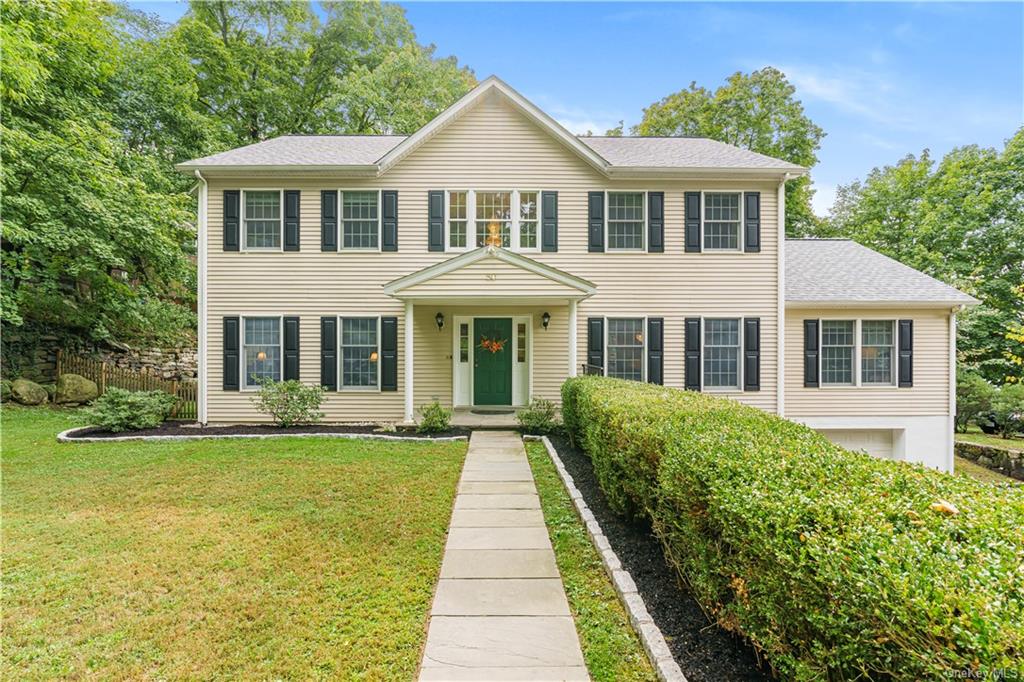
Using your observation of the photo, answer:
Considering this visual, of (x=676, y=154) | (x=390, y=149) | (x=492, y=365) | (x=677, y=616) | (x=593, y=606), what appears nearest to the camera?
(x=677, y=616)

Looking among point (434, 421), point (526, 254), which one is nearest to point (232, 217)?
point (434, 421)

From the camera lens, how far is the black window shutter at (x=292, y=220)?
10070 millimetres

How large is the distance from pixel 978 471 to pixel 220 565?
16.0m

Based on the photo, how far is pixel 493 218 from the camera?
409 inches

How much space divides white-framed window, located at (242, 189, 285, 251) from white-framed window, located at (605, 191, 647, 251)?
7.50 meters

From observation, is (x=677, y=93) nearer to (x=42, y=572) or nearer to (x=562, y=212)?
(x=562, y=212)

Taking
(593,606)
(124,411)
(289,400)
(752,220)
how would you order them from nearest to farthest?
(593,606), (124,411), (289,400), (752,220)

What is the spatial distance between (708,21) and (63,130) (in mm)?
17352

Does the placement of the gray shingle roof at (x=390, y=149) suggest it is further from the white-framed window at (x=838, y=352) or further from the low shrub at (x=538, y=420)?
the low shrub at (x=538, y=420)

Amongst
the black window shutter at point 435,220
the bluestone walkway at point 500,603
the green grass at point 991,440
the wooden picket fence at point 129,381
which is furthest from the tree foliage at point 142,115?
the green grass at point 991,440

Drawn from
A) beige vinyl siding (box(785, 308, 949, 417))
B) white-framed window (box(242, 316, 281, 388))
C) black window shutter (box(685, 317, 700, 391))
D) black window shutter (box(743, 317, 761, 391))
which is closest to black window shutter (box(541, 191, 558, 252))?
black window shutter (box(685, 317, 700, 391))

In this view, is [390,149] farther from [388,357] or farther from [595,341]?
[595,341]

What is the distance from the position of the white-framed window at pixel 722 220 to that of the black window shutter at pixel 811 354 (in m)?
2.49

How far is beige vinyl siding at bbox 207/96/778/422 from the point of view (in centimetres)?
1011
